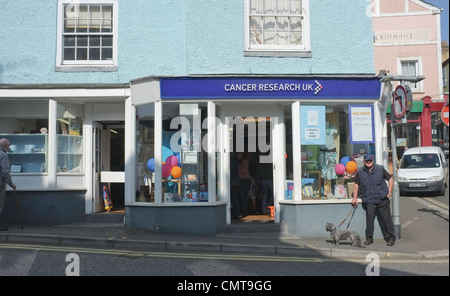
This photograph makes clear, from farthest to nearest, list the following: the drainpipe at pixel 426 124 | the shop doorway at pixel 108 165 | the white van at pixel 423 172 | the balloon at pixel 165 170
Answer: the drainpipe at pixel 426 124 < the white van at pixel 423 172 < the shop doorway at pixel 108 165 < the balloon at pixel 165 170

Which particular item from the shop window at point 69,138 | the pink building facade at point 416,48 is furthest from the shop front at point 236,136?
the pink building facade at point 416,48

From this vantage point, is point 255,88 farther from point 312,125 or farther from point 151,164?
point 151,164

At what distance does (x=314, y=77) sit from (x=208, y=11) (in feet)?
9.16

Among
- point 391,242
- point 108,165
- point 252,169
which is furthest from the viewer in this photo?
point 108,165

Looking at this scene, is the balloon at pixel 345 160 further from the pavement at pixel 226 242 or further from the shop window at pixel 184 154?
the shop window at pixel 184 154

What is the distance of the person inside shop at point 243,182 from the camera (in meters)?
10.4

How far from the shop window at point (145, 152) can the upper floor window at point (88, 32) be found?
1503 millimetres

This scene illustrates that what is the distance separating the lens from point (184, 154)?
9.54 m

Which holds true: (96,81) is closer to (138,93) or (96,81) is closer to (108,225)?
(138,93)

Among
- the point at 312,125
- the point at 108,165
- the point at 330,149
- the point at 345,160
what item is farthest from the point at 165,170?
the point at 345,160

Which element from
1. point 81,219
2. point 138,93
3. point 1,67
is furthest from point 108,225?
point 1,67

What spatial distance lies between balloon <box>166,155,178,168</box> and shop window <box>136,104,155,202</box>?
350mm

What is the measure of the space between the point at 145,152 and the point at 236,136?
7.03 feet

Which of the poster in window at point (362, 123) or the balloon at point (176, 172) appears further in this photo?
the poster in window at point (362, 123)
